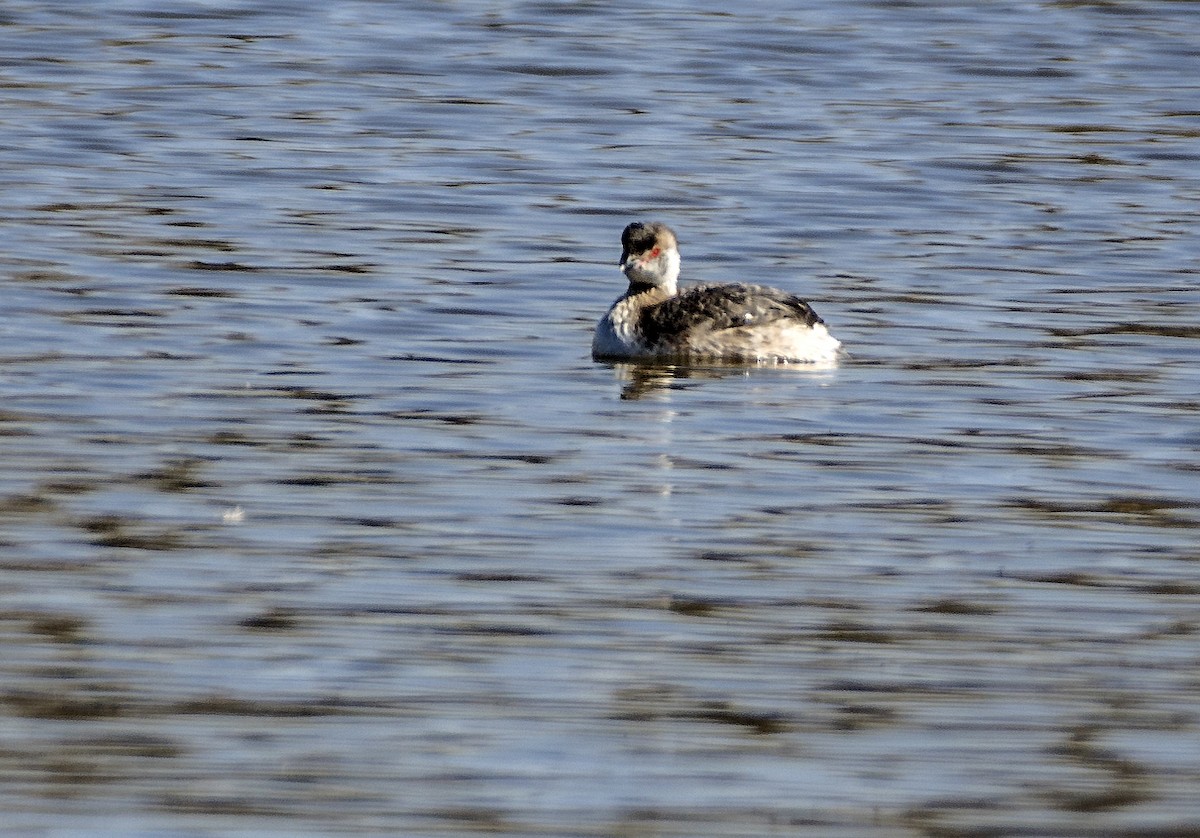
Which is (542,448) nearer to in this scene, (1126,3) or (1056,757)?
(1056,757)

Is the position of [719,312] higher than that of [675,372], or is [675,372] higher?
[719,312]

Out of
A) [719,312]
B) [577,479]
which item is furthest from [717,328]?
[577,479]

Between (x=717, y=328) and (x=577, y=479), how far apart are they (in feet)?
11.7

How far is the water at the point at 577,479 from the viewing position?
269 inches

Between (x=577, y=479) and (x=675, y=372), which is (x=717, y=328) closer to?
(x=675, y=372)

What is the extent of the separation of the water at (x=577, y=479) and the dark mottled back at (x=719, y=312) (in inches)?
10.9

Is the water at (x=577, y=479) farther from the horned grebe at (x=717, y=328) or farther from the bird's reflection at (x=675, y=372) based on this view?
the horned grebe at (x=717, y=328)

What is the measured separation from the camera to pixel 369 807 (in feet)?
21.2

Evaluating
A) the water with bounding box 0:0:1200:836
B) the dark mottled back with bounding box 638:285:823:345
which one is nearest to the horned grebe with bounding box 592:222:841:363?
the dark mottled back with bounding box 638:285:823:345

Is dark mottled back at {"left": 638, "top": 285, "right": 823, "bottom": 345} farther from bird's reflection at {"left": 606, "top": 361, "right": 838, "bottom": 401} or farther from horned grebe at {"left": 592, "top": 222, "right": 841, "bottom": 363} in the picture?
bird's reflection at {"left": 606, "top": 361, "right": 838, "bottom": 401}

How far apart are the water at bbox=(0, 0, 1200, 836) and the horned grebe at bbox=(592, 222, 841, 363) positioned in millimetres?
206

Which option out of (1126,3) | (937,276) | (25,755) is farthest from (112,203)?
(1126,3)

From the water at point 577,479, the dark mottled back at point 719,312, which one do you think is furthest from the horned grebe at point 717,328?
the water at point 577,479

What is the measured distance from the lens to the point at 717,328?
13750 millimetres
